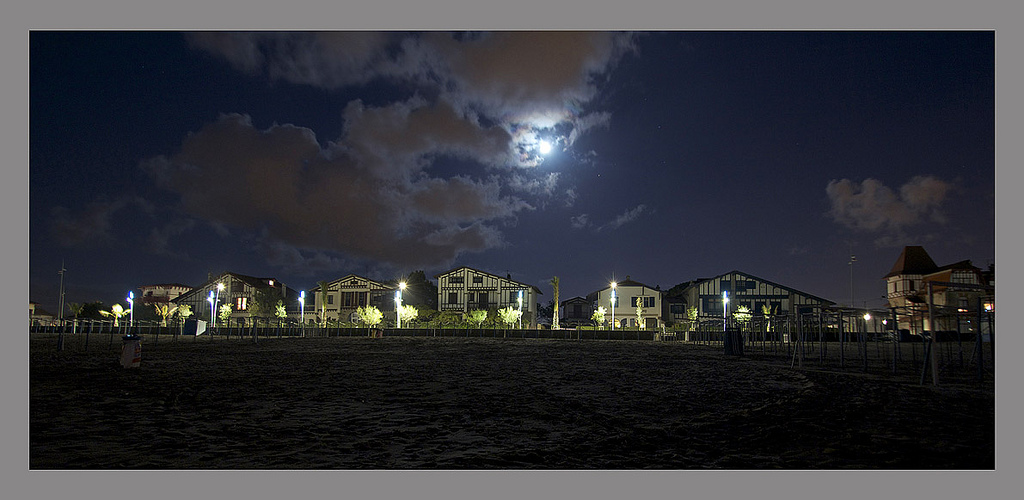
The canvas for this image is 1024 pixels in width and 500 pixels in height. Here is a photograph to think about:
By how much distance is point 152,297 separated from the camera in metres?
89.6

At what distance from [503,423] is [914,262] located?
74.8m

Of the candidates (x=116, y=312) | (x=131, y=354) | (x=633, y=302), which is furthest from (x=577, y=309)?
(x=131, y=354)

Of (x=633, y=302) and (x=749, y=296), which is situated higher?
(x=749, y=296)

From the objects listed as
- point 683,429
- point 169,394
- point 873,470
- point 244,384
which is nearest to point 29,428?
point 169,394

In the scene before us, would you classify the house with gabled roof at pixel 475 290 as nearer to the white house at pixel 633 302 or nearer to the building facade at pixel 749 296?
the white house at pixel 633 302

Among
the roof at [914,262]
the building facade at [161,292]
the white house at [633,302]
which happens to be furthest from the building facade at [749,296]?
the building facade at [161,292]

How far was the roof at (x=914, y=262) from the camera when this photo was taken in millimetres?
65000

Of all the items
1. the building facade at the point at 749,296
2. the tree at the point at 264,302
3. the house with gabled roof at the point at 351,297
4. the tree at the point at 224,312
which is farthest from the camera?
the house with gabled roof at the point at 351,297

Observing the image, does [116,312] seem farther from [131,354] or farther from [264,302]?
[131,354]

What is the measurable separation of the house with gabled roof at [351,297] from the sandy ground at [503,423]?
5790 cm

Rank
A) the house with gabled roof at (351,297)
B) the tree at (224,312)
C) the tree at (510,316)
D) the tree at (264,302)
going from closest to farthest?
the tree at (510,316) → the tree at (224,312) → the tree at (264,302) → the house with gabled roof at (351,297)

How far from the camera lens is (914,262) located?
66.6 metres

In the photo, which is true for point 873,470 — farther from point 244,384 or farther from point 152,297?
point 152,297

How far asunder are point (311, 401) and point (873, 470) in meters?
7.06
